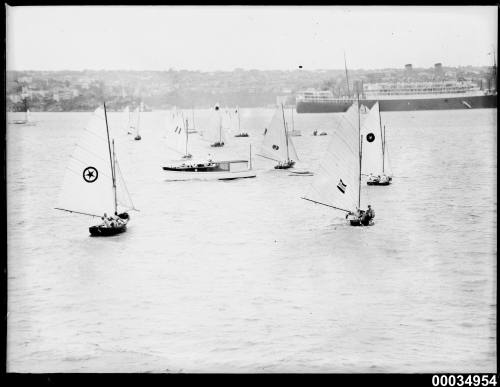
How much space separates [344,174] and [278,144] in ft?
10.2

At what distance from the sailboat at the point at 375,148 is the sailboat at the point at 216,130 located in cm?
206

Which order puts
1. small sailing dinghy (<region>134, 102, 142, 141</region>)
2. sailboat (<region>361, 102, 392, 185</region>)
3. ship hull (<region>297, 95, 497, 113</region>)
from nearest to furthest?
ship hull (<region>297, 95, 497, 113</region>)
small sailing dinghy (<region>134, 102, 142, 141</region>)
sailboat (<region>361, 102, 392, 185</region>)

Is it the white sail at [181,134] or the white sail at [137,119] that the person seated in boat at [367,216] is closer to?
the white sail at [181,134]

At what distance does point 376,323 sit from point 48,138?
17.1ft

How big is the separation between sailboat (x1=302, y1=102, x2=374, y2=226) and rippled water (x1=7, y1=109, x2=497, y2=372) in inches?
6.7

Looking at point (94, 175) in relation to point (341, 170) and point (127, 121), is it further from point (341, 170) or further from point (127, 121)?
point (341, 170)

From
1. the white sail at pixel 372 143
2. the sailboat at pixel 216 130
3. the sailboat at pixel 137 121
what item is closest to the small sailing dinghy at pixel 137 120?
the sailboat at pixel 137 121

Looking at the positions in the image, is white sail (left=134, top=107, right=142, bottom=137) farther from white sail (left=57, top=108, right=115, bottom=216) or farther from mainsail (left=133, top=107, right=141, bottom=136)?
white sail (left=57, top=108, right=115, bottom=216)

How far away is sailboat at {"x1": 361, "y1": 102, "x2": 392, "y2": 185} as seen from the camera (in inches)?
451

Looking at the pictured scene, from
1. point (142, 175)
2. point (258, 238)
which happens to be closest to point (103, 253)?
point (142, 175)

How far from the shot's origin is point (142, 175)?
1017 centimetres

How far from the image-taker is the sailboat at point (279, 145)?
1254cm

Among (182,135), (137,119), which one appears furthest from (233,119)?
(182,135)
